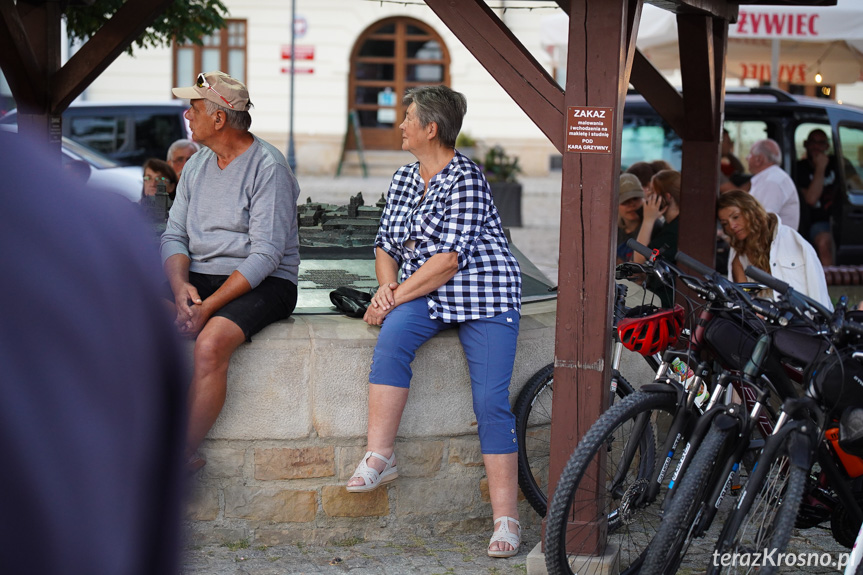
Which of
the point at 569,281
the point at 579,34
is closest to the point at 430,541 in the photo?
the point at 569,281

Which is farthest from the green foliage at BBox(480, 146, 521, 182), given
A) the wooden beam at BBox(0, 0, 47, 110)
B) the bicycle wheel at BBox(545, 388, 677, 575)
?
the bicycle wheel at BBox(545, 388, 677, 575)

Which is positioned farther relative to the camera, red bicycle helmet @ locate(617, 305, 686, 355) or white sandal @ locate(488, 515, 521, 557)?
white sandal @ locate(488, 515, 521, 557)

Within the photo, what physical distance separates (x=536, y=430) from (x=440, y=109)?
143 cm

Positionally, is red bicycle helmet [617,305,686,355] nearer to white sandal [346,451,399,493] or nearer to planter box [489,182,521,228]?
white sandal [346,451,399,493]

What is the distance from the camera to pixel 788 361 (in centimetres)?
367

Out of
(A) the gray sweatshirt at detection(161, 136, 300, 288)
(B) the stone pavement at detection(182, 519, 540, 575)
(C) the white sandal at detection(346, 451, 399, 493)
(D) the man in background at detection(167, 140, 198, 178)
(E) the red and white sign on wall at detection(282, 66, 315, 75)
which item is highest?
(E) the red and white sign on wall at detection(282, 66, 315, 75)

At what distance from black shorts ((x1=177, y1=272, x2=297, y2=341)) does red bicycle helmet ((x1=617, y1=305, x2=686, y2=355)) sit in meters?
1.40

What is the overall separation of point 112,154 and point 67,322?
12.9 m

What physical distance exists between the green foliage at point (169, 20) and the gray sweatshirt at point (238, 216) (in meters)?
3.42

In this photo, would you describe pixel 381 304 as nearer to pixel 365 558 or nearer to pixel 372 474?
pixel 372 474

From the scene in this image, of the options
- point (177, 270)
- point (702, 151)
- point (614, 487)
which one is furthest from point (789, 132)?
point (177, 270)

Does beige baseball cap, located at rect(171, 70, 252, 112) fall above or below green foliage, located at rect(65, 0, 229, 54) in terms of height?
below

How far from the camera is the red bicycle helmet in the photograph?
12.5ft

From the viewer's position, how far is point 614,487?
3900 mm
